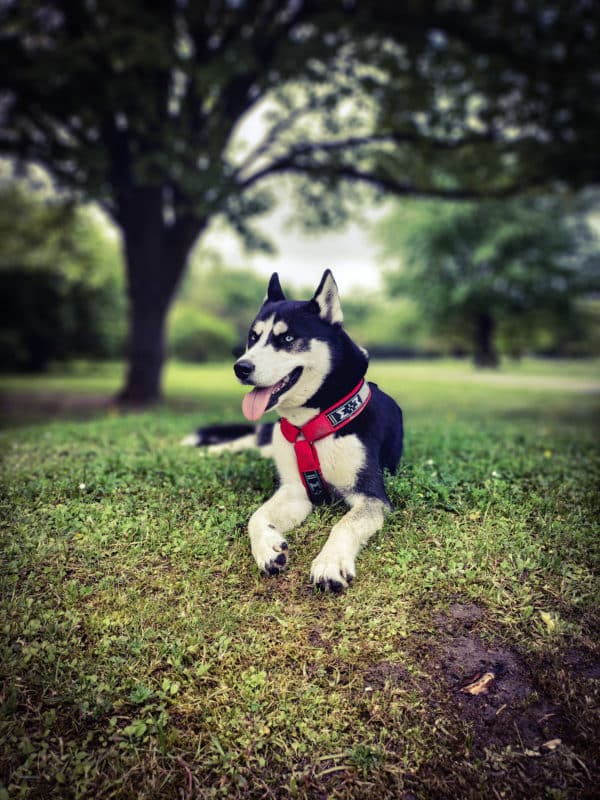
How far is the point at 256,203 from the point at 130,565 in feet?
39.0

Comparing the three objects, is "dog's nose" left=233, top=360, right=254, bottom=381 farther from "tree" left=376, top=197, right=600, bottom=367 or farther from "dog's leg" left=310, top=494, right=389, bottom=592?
"tree" left=376, top=197, right=600, bottom=367

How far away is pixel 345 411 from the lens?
372 cm

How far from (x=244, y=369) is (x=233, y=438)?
2.88 m

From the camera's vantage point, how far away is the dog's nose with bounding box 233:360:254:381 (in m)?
3.19

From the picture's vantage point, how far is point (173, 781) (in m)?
2.57

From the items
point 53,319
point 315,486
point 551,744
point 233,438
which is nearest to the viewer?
point 551,744

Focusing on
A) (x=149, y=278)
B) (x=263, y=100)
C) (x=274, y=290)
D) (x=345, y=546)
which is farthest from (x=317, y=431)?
(x=263, y=100)

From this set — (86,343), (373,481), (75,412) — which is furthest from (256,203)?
(86,343)

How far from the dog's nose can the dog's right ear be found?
807 mm

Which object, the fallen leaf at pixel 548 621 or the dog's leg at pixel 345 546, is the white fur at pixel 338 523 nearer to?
the dog's leg at pixel 345 546

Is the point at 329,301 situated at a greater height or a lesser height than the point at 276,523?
greater

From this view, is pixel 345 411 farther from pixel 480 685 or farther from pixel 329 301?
pixel 480 685

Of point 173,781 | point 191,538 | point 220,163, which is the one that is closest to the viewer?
point 173,781

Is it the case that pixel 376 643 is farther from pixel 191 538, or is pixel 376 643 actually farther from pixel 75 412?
pixel 75 412
